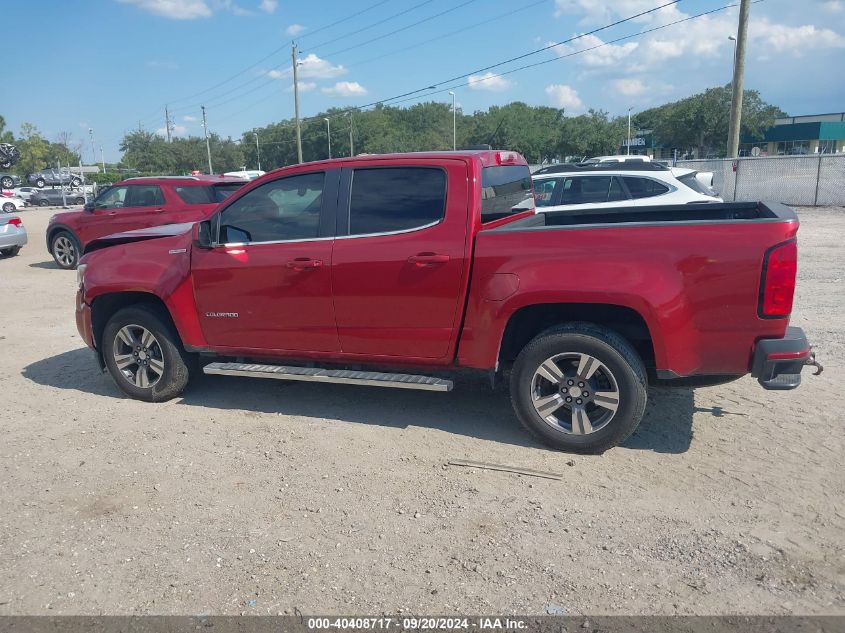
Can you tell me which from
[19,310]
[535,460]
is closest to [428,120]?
[19,310]

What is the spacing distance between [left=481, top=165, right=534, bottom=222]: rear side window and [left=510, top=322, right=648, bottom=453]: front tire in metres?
1.01

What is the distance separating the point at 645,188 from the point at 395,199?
22.9ft

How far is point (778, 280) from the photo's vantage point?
390cm

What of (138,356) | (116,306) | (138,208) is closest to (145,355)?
(138,356)

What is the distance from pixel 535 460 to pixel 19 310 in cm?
856

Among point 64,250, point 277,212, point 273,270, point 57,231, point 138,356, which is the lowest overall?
point 64,250

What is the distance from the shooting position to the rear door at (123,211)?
494 inches

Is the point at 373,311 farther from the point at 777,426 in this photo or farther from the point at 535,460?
the point at 777,426

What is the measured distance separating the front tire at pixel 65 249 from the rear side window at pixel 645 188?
10.4m

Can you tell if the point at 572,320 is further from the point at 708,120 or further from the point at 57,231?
the point at 708,120

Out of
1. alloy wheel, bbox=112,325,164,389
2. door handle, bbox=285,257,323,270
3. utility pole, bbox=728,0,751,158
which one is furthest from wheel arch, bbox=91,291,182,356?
utility pole, bbox=728,0,751,158

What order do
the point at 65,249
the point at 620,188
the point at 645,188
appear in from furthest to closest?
the point at 65,249 < the point at 620,188 < the point at 645,188

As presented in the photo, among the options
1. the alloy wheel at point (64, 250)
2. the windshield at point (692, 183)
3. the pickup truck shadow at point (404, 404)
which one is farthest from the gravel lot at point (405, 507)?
the alloy wheel at point (64, 250)

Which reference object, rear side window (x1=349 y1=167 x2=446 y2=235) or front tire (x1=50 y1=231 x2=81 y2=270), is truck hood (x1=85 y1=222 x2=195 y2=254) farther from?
front tire (x1=50 y1=231 x2=81 y2=270)
